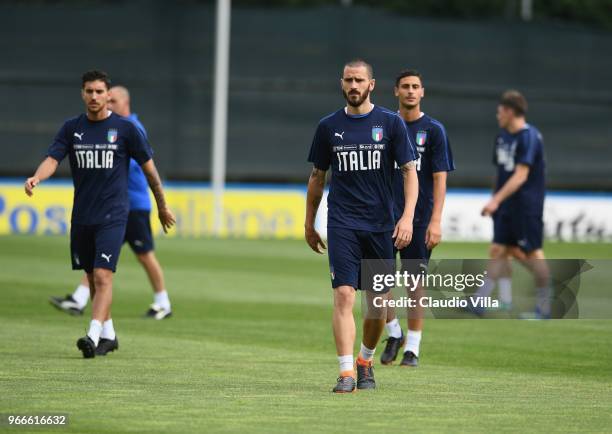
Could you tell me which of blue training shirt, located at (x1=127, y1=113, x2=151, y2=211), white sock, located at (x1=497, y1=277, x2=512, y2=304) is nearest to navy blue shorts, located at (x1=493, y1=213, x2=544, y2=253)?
white sock, located at (x1=497, y1=277, x2=512, y2=304)

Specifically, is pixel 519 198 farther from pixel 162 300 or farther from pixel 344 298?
pixel 344 298

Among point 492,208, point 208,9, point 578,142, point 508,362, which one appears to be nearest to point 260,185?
point 208,9

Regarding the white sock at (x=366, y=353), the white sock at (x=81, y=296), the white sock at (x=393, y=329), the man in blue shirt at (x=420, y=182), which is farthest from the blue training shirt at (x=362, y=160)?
the white sock at (x=81, y=296)

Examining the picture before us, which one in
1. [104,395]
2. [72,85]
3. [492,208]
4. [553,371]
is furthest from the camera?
[72,85]

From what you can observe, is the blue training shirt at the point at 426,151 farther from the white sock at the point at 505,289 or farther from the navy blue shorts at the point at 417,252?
the white sock at the point at 505,289

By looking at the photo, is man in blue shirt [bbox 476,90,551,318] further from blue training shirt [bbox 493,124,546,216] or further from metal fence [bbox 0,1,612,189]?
metal fence [bbox 0,1,612,189]

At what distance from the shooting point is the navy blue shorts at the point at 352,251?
8.49 metres

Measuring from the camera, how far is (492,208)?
13664mm

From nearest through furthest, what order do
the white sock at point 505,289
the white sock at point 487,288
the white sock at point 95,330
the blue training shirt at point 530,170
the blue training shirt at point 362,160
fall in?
the blue training shirt at point 362,160 < the white sock at point 95,330 < the white sock at point 487,288 < the blue training shirt at point 530,170 < the white sock at point 505,289

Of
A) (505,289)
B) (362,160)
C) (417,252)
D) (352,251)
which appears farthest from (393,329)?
(505,289)

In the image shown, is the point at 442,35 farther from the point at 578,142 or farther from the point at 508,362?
the point at 508,362

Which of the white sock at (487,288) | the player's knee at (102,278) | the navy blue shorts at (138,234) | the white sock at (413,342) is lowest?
the white sock at (487,288)

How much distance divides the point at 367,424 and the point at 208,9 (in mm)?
21174

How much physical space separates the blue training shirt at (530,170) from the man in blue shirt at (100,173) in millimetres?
4948
